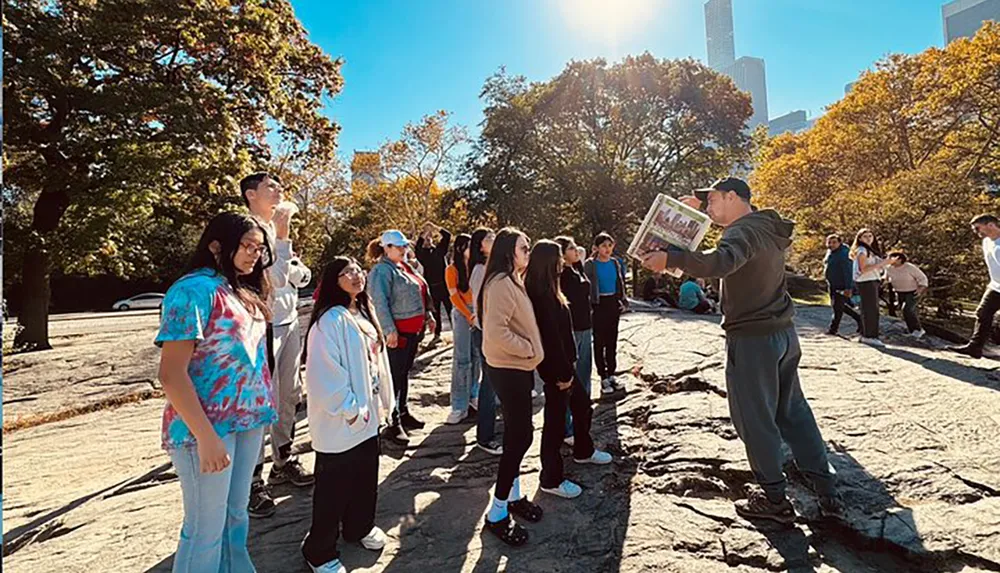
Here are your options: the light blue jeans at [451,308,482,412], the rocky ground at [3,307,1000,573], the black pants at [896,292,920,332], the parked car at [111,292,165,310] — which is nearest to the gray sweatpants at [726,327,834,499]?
the rocky ground at [3,307,1000,573]

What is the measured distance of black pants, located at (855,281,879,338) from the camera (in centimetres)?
762

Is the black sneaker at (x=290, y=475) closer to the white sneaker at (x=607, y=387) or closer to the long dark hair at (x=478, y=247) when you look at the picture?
the long dark hair at (x=478, y=247)

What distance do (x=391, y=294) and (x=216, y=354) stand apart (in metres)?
2.50

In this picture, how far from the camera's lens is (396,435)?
4789 mm

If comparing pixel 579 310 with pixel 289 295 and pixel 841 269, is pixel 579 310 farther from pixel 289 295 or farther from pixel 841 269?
pixel 841 269

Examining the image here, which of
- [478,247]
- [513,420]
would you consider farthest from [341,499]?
[478,247]

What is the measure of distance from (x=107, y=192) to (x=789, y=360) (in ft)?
33.1

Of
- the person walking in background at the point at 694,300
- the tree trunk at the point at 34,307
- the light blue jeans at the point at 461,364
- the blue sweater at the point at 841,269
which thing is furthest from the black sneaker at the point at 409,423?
the tree trunk at the point at 34,307

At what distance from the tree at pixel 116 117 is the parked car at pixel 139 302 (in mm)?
19902

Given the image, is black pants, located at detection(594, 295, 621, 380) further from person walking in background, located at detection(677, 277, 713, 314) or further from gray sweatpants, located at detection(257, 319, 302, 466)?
person walking in background, located at detection(677, 277, 713, 314)

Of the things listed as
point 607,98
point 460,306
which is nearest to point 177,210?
point 460,306

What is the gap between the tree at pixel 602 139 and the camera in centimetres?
2169

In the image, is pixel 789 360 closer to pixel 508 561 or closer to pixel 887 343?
pixel 508 561

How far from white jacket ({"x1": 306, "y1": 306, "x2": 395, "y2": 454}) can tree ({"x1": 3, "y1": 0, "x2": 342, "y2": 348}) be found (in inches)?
306
